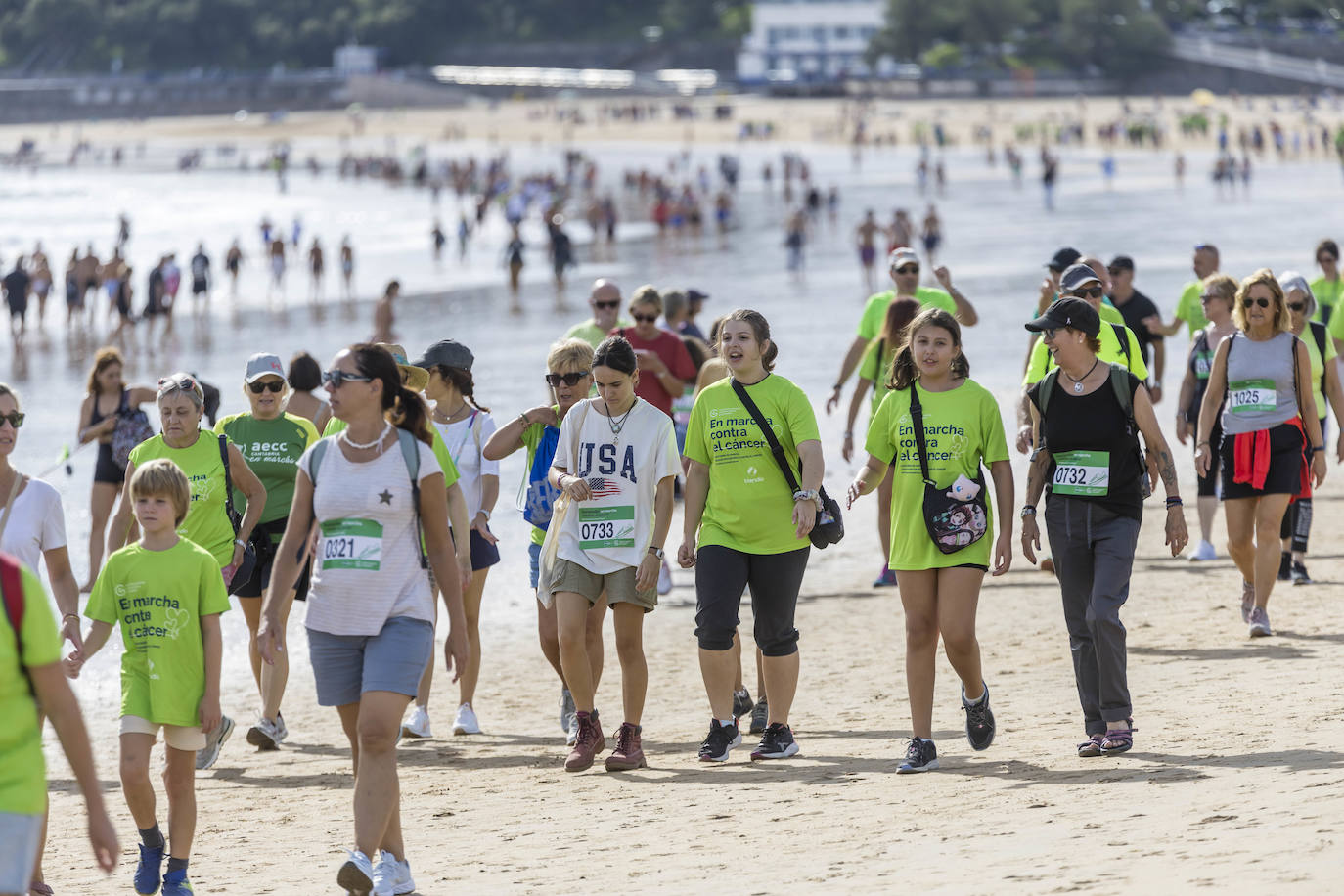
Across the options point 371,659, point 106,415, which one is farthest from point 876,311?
point 371,659

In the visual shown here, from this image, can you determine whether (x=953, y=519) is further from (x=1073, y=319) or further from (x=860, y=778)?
(x=860, y=778)

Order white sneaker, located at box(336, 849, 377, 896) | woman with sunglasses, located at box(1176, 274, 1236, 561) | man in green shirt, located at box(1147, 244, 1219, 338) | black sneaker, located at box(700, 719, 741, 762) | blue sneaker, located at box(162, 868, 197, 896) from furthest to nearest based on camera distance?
1. man in green shirt, located at box(1147, 244, 1219, 338)
2. woman with sunglasses, located at box(1176, 274, 1236, 561)
3. black sneaker, located at box(700, 719, 741, 762)
4. blue sneaker, located at box(162, 868, 197, 896)
5. white sneaker, located at box(336, 849, 377, 896)

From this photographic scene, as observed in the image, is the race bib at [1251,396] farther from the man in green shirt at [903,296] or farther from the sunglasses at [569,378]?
the sunglasses at [569,378]

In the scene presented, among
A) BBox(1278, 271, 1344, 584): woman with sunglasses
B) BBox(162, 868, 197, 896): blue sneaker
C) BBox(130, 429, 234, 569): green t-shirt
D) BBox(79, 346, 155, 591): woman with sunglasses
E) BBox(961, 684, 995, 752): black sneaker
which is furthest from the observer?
BBox(79, 346, 155, 591): woman with sunglasses

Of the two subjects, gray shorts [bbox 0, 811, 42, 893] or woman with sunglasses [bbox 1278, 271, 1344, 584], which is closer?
gray shorts [bbox 0, 811, 42, 893]

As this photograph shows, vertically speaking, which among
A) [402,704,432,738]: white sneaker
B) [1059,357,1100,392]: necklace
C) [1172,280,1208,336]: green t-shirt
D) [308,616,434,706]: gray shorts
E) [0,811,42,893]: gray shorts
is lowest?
[402,704,432,738]: white sneaker

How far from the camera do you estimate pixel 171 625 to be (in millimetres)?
5141

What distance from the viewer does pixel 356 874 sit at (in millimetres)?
4797

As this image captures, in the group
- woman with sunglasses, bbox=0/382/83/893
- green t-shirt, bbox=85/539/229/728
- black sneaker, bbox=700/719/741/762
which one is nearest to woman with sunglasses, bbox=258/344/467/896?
green t-shirt, bbox=85/539/229/728

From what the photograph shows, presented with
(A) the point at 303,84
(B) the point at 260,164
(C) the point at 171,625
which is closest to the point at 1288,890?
(C) the point at 171,625

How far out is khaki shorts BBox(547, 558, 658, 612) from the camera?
6414 mm

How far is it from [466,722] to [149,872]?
2.65m

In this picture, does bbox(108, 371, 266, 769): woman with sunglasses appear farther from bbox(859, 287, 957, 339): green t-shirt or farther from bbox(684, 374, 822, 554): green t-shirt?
bbox(859, 287, 957, 339): green t-shirt

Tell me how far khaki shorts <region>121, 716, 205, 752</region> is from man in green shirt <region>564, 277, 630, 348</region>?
3.95 m
